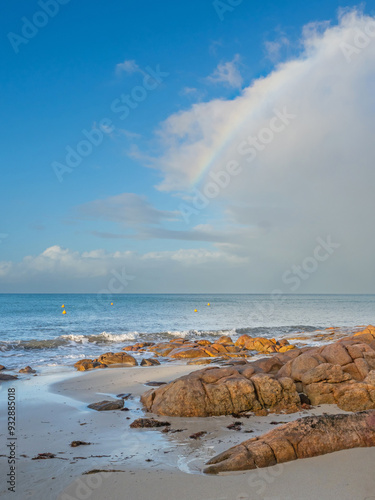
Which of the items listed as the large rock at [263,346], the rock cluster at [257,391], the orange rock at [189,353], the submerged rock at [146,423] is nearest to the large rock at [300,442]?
the submerged rock at [146,423]

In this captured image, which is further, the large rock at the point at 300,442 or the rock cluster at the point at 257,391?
the rock cluster at the point at 257,391

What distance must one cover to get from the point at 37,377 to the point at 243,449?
1203 centimetres

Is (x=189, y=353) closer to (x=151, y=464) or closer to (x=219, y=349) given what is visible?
(x=219, y=349)

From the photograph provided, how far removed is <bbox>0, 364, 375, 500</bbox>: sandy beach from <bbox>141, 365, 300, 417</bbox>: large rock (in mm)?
335

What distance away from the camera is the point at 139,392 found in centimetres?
1234

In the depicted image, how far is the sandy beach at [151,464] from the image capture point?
507 cm

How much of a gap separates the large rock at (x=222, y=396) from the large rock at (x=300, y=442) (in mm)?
3172

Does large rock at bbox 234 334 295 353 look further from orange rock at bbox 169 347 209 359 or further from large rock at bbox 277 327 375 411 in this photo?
large rock at bbox 277 327 375 411

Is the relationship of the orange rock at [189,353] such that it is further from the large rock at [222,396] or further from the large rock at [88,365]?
the large rock at [222,396]

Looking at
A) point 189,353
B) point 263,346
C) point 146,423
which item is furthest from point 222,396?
point 263,346

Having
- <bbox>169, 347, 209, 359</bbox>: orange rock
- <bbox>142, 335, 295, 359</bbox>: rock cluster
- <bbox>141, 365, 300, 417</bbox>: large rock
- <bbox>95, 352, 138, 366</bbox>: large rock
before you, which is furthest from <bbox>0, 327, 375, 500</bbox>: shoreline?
<bbox>142, 335, 295, 359</bbox>: rock cluster

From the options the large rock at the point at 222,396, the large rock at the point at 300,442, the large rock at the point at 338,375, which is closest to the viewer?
the large rock at the point at 300,442

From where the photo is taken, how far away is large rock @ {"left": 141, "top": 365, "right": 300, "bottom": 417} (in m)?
9.23

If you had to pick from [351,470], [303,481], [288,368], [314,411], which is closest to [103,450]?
[303,481]
